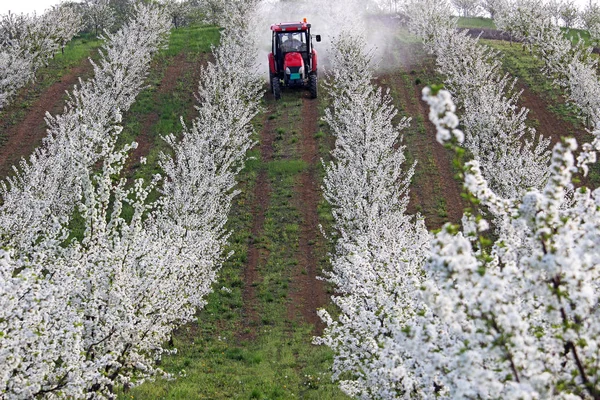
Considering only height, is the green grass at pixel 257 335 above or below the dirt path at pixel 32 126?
below

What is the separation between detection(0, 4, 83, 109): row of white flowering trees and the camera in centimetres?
4728

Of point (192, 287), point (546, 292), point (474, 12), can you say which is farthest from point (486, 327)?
point (474, 12)

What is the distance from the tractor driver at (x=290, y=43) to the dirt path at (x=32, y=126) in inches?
710

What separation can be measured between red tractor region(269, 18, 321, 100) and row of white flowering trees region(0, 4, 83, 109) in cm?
1915

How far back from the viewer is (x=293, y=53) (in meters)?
45.8

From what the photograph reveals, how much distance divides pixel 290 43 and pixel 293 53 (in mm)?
847

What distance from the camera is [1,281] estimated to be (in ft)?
35.7

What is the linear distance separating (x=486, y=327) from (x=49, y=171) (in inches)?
1049

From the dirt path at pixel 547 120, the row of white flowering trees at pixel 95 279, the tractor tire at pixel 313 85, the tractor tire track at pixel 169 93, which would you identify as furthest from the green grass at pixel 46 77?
the dirt path at pixel 547 120

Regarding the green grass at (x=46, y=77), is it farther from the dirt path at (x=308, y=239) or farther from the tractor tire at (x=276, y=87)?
the dirt path at (x=308, y=239)

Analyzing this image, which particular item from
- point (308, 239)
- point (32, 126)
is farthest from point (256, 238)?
point (32, 126)

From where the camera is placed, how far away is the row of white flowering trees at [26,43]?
1861 inches

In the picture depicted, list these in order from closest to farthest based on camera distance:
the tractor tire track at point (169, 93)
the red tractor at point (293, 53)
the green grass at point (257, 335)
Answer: the green grass at point (257, 335) < the tractor tire track at point (169, 93) < the red tractor at point (293, 53)

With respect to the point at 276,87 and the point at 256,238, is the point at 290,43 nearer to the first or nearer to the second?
the point at 276,87
